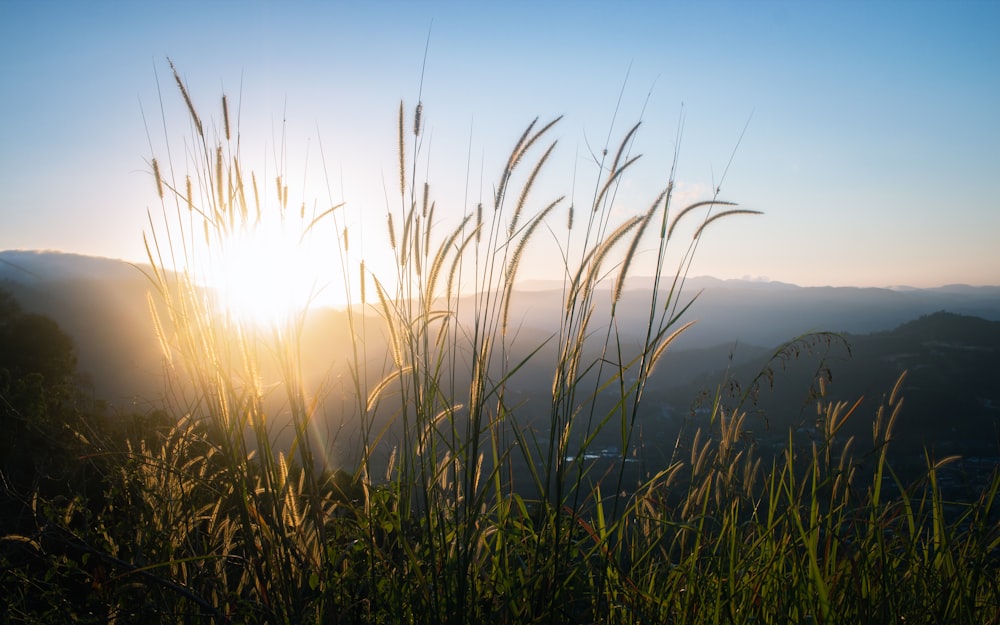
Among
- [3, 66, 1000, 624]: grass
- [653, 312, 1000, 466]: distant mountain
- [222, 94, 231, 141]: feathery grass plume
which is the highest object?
[222, 94, 231, 141]: feathery grass plume

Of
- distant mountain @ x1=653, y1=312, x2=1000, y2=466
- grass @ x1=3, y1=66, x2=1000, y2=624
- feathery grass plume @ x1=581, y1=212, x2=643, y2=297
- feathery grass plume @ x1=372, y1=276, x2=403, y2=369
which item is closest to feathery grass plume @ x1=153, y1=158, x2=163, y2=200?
grass @ x1=3, y1=66, x2=1000, y2=624

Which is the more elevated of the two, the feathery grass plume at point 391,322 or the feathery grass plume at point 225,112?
the feathery grass plume at point 225,112

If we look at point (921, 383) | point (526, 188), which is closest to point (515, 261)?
point (526, 188)

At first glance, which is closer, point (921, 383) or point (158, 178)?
point (158, 178)

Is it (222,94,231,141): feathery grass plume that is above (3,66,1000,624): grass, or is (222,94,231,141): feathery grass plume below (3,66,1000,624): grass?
above

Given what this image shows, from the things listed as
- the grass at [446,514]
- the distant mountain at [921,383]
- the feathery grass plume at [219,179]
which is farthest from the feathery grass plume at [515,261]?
the distant mountain at [921,383]

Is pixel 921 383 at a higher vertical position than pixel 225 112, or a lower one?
lower

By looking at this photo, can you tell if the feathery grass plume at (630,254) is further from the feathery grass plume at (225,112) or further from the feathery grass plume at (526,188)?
the feathery grass plume at (225,112)

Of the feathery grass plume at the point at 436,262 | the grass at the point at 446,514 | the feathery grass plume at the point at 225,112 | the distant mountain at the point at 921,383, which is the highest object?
the feathery grass plume at the point at 225,112

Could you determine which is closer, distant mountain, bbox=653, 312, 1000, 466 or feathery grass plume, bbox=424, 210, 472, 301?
feathery grass plume, bbox=424, 210, 472, 301

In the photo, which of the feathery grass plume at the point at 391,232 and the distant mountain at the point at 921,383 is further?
the distant mountain at the point at 921,383

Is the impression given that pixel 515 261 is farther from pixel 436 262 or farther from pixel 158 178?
pixel 158 178

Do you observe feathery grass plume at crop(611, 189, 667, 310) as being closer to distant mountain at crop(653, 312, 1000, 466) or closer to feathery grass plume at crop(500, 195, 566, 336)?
feathery grass plume at crop(500, 195, 566, 336)

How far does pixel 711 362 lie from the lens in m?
105
